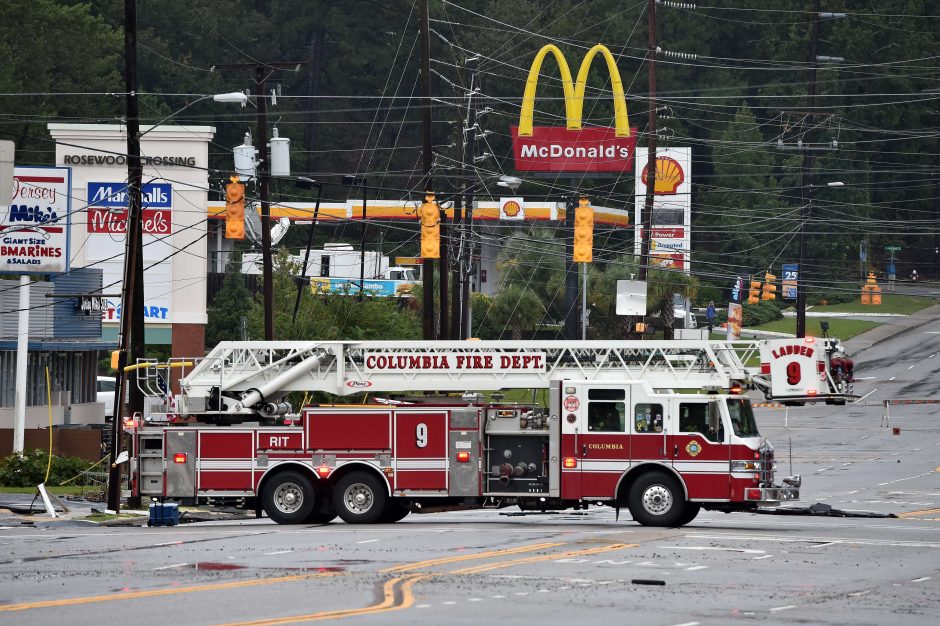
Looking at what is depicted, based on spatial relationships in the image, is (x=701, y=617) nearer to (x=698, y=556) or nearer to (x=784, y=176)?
(x=698, y=556)

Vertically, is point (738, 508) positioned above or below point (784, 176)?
below

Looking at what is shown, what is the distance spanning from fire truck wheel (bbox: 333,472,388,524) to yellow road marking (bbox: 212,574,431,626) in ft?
31.7

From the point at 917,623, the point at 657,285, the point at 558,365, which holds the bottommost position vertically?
the point at 917,623

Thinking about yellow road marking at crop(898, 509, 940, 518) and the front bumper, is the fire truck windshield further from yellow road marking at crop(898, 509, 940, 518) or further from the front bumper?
yellow road marking at crop(898, 509, 940, 518)

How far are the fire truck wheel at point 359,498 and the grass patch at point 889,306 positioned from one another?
72673 mm

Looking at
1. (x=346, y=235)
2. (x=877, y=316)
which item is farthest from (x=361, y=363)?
(x=346, y=235)

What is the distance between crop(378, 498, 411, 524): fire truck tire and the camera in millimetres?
29756

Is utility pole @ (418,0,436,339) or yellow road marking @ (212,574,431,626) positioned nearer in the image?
yellow road marking @ (212,574,431,626)

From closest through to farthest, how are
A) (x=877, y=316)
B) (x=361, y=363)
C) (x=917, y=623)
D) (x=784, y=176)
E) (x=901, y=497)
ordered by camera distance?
(x=917, y=623) → (x=361, y=363) → (x=901, y=497) → (x=877, y=316) → (x=784, y=176)

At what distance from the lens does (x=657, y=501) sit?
92.4ft

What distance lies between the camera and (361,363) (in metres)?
30.3

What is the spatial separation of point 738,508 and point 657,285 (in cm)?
4703

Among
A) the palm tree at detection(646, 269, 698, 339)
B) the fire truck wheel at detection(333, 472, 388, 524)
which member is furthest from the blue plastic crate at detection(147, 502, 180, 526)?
the palm tree at detection(646, 269, 698, 339)

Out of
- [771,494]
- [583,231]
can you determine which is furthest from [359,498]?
[583,231]
